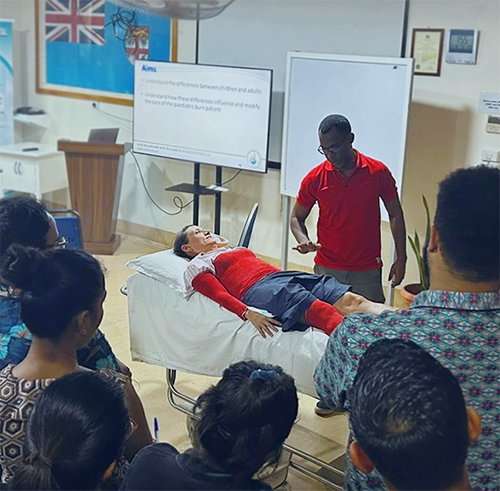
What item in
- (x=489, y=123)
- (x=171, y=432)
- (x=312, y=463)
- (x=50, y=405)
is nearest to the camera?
(x=50, y=405)

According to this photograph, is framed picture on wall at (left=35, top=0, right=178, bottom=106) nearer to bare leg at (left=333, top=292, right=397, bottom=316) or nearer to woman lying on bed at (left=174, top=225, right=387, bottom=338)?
woman lying on bed at (left=174, top=225, right=387, bottom=338)

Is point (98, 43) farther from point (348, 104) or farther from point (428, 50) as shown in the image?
point (428, 50)

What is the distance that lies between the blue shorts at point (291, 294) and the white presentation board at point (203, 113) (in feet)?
4.59

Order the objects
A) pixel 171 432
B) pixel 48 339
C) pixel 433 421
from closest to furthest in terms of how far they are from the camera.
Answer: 1. pixel 433 421
2. pixel 48 339
3. pixel 171 432

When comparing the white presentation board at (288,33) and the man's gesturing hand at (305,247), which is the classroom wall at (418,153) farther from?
the man's gesturing hand at (305,247)

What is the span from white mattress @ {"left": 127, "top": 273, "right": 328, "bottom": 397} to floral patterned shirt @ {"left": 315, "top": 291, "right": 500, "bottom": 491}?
81 centimetres

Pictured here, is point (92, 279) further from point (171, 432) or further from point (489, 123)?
point (489, 123)

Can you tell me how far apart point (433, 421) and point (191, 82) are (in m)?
3.16

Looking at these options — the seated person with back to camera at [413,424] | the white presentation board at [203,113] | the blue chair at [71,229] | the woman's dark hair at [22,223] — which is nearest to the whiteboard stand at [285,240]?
the white presentation board at [203,113]

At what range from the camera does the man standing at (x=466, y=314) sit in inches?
41.7

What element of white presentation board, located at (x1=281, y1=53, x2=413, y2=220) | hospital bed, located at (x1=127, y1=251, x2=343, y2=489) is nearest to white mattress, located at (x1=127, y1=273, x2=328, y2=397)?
hospital bed, located at (x1=127, y1=251, x2=343, y2=489)

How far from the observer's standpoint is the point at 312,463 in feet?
7.25

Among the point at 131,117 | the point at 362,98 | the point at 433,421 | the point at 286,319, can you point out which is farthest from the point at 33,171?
the point at 433,421

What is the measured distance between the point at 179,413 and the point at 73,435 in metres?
1.53
